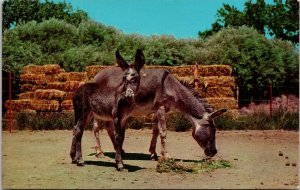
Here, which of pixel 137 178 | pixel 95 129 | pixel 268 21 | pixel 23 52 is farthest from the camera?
pixel 268 21

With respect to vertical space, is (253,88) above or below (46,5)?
below

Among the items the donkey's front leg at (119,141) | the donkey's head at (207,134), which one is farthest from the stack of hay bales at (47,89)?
the donkey's front leg at (119,141)

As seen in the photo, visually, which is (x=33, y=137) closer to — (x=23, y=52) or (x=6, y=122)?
(x=6, y=122)

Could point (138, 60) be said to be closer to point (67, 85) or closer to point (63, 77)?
point (67, 85)

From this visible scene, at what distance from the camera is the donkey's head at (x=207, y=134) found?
10195mm

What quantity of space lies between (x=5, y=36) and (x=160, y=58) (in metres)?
8.67

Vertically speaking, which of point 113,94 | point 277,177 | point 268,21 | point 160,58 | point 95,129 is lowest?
point 277,177

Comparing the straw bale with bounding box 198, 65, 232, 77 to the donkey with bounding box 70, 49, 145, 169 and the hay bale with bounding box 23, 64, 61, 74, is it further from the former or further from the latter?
the donkey with bounding box 70, 49, 145, 169

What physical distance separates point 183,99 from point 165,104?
17.7 inches

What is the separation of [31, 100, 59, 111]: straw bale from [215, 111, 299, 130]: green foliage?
7303 millimetres

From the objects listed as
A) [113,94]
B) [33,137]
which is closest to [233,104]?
[33,137]

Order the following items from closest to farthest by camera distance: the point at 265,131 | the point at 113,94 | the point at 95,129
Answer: the point at 113,94
the point at 95,129
the point at 265,131

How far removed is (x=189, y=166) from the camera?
9766mm

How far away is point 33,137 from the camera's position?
1524 centimetres
